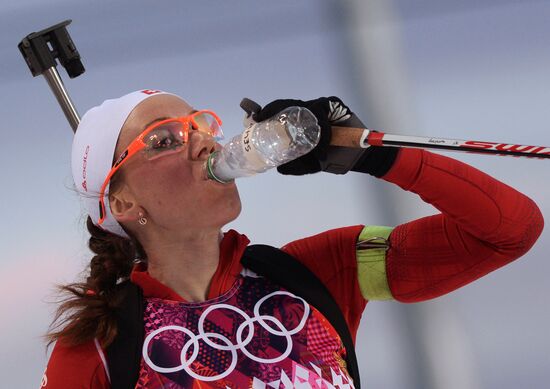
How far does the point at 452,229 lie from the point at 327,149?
0.30m

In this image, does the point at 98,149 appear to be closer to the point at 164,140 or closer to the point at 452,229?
the point at 164,140

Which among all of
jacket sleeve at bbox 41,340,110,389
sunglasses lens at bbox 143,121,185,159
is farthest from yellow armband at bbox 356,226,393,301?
jacket sleeve at bbox 41,340,110,389

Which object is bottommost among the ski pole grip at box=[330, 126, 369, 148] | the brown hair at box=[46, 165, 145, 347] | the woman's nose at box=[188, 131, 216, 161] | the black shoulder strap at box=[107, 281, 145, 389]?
the black shoulder strap at box=[107, 281, 145, 389]

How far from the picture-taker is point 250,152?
1.35 metres

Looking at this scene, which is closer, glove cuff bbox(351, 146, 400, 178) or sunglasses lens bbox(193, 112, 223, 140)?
glove cuff bbox(351, 146, 400, 178)

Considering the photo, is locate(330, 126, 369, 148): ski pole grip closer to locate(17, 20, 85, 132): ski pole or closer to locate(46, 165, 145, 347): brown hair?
locate(46, 165, 145, 347): brown hair

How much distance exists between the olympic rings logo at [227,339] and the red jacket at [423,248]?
0.06 m

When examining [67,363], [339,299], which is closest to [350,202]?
[339,299]

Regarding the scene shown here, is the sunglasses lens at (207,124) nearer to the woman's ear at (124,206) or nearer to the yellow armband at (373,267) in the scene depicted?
the woman's ear at (124,206)

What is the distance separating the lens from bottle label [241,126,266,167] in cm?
134

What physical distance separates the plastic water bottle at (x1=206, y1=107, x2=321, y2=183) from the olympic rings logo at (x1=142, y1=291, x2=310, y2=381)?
0.28 metres

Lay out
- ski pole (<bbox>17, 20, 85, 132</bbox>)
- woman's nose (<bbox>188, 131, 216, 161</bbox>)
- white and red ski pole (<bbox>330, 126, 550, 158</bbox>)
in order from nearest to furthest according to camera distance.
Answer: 1. white and red ski pole (<bbox>330, 126, 550, 158</bbox>)
2. woman's nose (<bbox>188, 131, 216, 161</bbox>)
3. ski pole (<bbox>17, 20, 85, 132</bbox>)

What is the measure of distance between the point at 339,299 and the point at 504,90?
1102mm

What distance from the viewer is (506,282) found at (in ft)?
7.41
